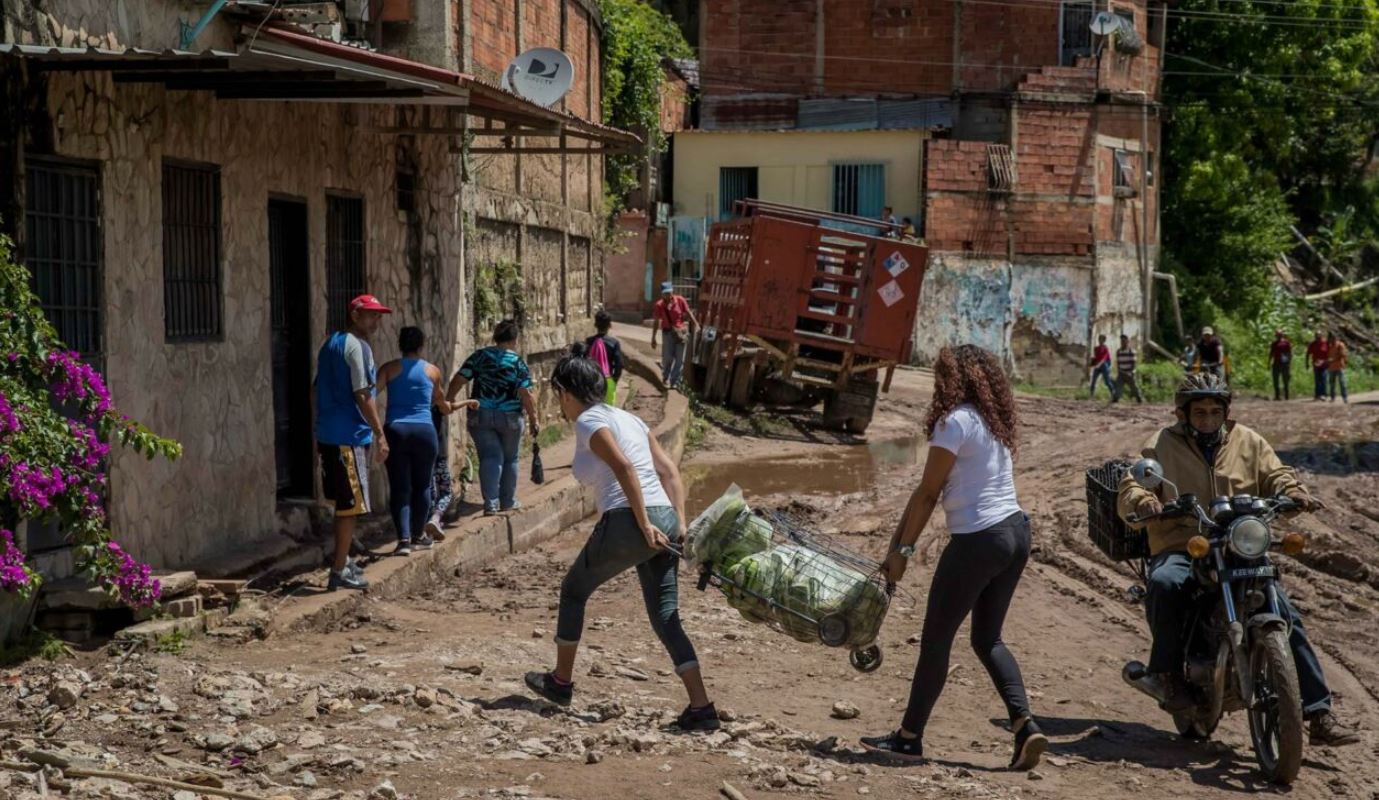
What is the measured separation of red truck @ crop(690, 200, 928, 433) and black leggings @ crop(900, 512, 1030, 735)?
14.7 meters

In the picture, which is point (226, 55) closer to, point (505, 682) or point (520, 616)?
point (505, 682)

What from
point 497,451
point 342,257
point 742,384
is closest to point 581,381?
point 497,451

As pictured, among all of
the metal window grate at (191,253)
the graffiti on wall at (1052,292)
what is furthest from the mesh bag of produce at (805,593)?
the graffiti on wall at (1052,292)

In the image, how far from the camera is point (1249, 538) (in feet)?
22.2

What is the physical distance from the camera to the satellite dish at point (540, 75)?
13828 mm

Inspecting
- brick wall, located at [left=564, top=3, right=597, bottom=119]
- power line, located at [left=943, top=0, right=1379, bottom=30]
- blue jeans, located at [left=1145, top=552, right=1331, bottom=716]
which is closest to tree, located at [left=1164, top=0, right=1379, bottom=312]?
power line, located at [left=943, top=0, right=1379, bottom=30]

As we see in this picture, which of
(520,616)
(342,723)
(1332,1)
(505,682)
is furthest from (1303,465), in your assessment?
(1332,1)

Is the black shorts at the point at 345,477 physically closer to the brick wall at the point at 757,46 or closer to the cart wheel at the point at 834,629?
the cart wheel at the point at 834,629

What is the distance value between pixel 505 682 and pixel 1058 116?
29.0m

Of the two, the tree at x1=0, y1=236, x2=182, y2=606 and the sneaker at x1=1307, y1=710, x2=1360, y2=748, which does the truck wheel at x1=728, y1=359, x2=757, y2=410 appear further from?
the sneaker at x1=1307, y1=710, x2=1360, y2=748

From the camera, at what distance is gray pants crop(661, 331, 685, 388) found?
72.3 ft

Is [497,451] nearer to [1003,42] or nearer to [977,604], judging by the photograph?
[977,604]

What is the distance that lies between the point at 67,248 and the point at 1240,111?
1404 inches

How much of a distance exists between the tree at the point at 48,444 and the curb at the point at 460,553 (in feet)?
4.22
